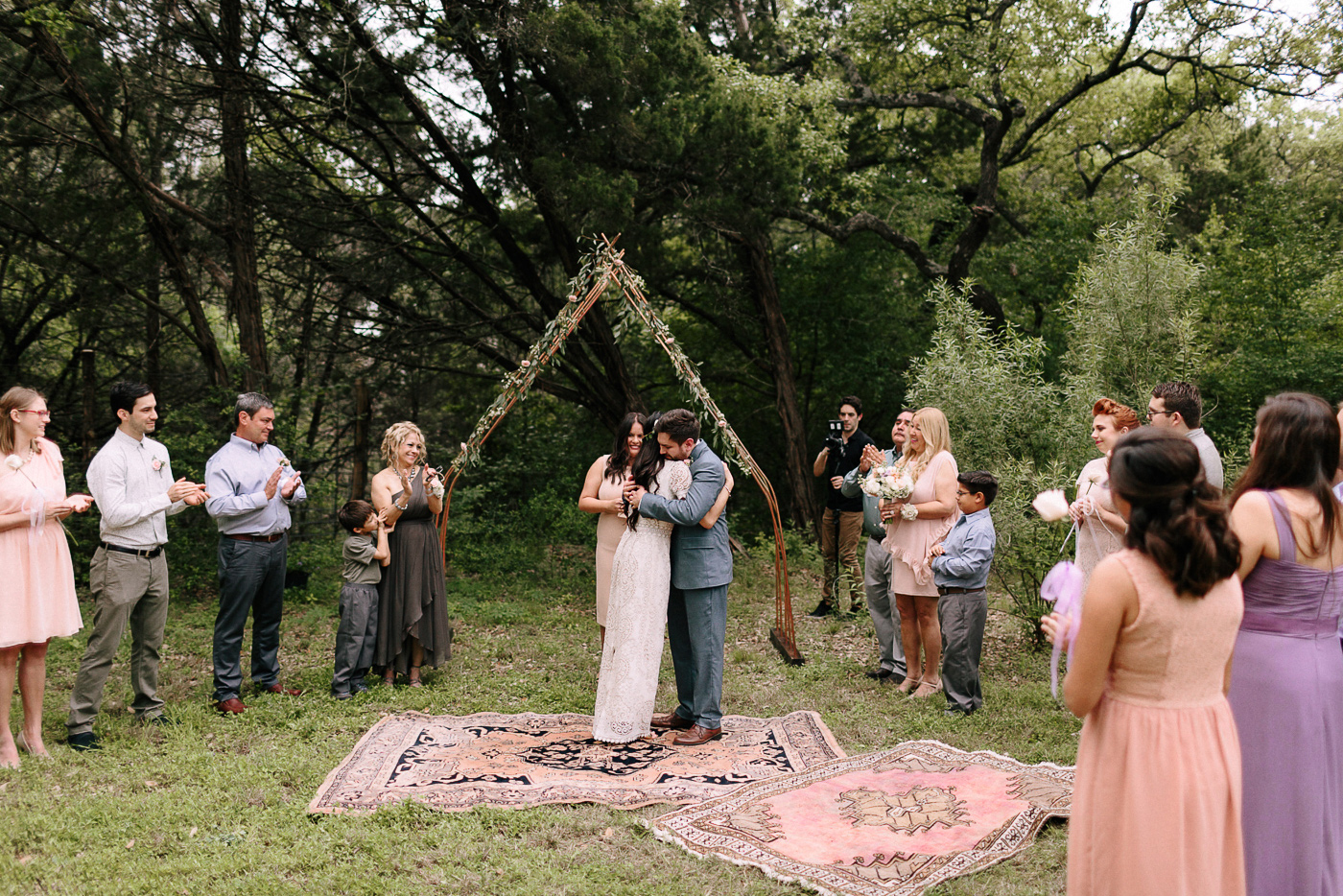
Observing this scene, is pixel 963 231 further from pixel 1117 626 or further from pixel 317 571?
pixel 1117 626

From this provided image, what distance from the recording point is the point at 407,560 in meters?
6.59

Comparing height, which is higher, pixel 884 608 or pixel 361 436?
pixel 361 436

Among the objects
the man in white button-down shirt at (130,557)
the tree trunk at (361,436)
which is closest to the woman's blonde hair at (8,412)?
the man in white button-down shirt at (130,557)

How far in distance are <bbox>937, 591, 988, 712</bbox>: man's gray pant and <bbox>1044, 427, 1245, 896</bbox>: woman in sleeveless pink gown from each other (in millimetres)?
3268

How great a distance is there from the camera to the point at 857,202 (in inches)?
545

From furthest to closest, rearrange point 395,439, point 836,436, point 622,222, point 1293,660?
1. point 622,222
2. point 836,436
3. point 395,439
4. point 1293,660

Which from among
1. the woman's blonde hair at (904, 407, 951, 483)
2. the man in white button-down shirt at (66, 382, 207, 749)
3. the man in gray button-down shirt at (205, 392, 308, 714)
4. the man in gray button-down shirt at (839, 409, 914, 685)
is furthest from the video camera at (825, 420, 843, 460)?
the man in white button-down shirt at (66, 382, 207, 749)

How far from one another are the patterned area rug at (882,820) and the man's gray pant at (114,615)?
3526 mm

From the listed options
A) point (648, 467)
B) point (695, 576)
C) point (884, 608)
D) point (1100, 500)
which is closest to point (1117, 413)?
point (1100, 500)

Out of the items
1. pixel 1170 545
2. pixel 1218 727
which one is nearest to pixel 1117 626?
pixel 1170 545

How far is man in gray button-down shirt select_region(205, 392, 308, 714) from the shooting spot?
594 cm

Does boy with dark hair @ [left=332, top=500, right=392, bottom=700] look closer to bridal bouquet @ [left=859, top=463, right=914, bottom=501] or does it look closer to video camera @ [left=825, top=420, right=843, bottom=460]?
bridal bouquet @ [left=859, top=463, right=914, bottom=501]

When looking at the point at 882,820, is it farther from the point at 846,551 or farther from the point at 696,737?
the point at 846,551

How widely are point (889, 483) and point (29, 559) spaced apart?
5236 millimetres
